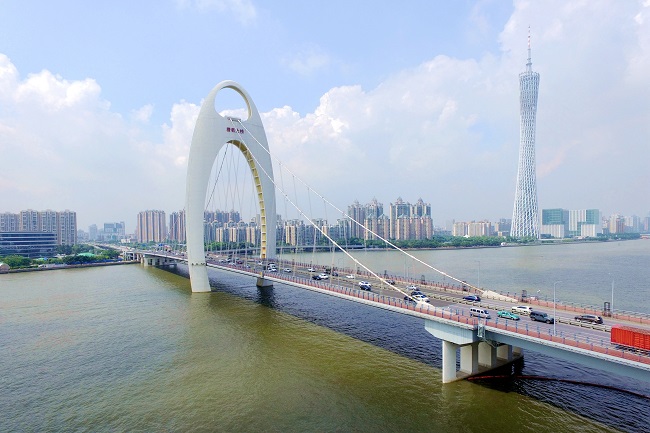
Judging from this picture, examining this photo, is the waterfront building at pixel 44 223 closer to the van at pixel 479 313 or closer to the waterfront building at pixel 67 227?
the waterfront building at pixel 67 227

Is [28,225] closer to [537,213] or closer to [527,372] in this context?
[527,372]

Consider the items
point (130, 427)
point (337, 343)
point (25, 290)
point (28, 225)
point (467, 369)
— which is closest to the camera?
point (130, 427)

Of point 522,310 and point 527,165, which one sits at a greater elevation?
point 527,165

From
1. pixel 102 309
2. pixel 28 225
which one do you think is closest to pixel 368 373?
pixel 102 309

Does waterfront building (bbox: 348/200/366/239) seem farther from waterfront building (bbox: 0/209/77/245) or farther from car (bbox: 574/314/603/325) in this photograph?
car (bbox: 574/314/603/325)

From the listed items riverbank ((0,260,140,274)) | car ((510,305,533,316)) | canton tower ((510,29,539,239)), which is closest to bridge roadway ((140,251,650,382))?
car ((510,305,533,316))

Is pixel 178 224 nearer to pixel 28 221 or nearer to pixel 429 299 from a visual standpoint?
pixel 28 221

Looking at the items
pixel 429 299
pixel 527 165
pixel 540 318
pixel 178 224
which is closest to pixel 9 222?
pixel 178 224
